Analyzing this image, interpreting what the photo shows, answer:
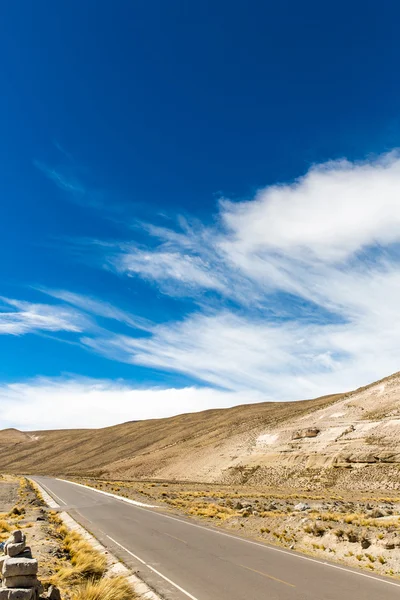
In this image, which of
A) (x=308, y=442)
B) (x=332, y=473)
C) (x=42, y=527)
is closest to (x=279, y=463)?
(x=308, y=442)

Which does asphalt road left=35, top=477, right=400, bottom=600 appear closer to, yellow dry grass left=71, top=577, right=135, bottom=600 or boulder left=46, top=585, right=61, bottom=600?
yellow dry grass left=71, top=577, right=135, bottom=600

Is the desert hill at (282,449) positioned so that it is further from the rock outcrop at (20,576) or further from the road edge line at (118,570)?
the rock outcrop at (20,576)

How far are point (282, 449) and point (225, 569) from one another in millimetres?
65962

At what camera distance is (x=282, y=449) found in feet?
251

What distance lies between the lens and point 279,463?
71.9 meters

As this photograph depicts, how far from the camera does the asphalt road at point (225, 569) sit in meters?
11.2

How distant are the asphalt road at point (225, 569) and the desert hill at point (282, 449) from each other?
41360 mm

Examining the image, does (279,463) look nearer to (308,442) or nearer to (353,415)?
(308,442)

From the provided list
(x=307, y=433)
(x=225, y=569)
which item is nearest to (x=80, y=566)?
(x=225, y=569)

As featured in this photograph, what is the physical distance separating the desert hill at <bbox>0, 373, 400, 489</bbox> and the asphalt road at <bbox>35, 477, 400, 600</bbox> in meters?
41.4

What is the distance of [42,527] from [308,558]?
13221mm

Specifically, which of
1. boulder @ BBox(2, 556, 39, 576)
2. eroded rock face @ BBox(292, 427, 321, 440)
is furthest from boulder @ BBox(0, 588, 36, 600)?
eroded rock face @ BBox(292, 427, 321, 440)

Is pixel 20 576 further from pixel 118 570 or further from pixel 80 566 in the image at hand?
pixel 118 570

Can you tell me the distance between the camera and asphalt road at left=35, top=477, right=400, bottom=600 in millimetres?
11234
